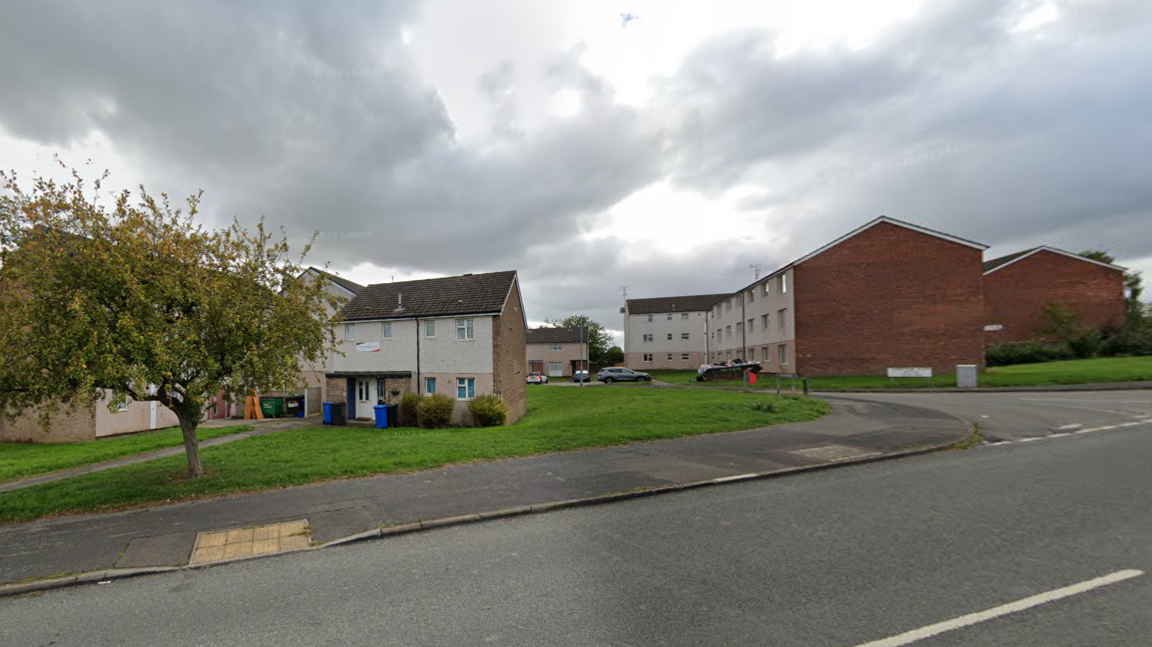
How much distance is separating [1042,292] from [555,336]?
2109 inches

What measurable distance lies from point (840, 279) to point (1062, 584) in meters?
35.1

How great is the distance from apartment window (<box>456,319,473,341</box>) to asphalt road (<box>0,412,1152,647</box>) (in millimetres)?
18797

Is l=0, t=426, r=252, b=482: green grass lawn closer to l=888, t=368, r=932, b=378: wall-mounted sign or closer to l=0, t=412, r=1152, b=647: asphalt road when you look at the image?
l=0, t=412, r=1152, b=647: asphalt road

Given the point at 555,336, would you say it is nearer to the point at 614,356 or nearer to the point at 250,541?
the point at 614,356

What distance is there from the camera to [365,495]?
25.3 ft

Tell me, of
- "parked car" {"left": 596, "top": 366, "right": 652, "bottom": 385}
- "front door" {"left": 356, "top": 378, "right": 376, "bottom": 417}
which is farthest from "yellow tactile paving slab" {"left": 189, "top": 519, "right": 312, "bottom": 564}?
"parked car" {"left": 596, "top": 366, "right": 652, "bottom": 385}

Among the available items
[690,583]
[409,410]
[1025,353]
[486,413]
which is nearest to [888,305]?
[1025,353]

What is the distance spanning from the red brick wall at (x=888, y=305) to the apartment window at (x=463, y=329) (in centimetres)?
2365

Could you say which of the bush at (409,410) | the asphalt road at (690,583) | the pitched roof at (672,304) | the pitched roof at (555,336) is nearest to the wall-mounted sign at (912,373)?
the asphalt road at (690,583)

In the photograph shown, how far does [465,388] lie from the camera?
24.7 metres

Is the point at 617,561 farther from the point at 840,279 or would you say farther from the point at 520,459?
the point at 840,279

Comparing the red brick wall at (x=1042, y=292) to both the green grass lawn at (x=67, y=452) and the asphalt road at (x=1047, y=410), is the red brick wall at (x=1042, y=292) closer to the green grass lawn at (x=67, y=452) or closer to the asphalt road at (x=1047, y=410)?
the asphalt road at (x=1047, y=410)

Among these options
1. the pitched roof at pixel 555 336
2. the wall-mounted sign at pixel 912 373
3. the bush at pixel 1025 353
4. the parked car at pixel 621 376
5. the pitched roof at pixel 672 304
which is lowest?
the parked car at pixel 621 376

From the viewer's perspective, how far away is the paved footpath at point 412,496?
5.96 metres
